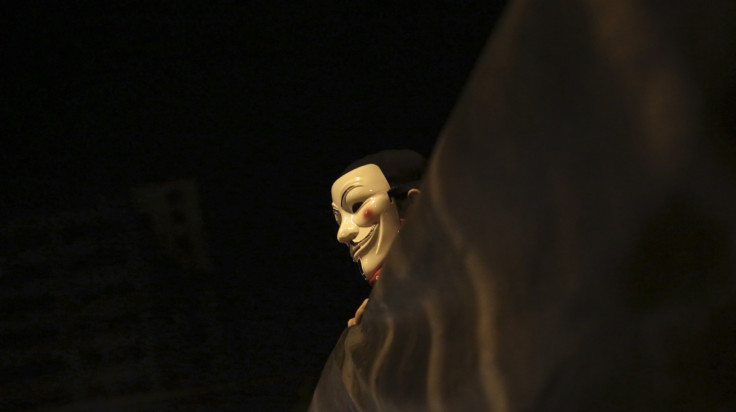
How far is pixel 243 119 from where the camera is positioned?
114cm

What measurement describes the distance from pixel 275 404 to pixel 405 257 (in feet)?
3.28

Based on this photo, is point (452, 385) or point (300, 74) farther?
point (300, 74)

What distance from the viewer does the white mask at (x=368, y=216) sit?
77 centimetres

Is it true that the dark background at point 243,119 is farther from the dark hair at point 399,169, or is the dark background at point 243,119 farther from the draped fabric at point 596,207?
the draped fabric at point 596,207

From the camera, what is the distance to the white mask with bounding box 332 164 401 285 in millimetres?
775

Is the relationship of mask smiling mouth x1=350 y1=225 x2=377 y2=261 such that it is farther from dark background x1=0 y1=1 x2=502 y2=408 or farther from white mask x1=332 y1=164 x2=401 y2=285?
dark background x1=0 y1=1 x2=502 y2=408

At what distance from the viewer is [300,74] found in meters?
1.15

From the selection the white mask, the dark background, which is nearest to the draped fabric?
the white mask

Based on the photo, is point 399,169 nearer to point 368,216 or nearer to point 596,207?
point 368,216

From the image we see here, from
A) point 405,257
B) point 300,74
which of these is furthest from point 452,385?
point 300,74

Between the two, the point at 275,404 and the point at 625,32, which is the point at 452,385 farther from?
the point at 275,404

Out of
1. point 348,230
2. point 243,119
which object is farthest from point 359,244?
point 243,119

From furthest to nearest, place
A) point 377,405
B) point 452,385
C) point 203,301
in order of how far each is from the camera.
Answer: point 203,301
point 377,405
point 452,385

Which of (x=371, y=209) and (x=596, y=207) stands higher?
(x=371, y=209)
